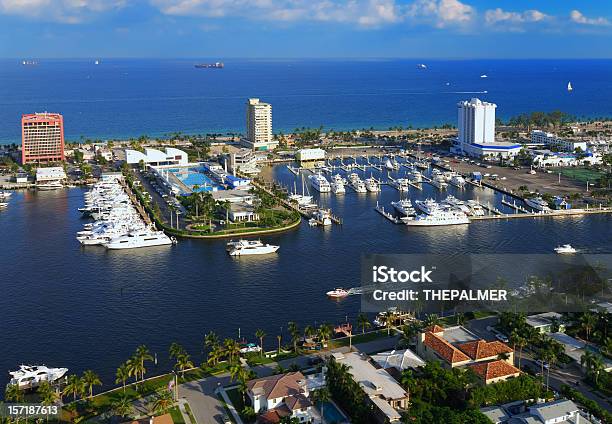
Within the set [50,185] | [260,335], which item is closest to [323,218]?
[260,335]

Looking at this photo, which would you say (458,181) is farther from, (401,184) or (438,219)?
(438,219)

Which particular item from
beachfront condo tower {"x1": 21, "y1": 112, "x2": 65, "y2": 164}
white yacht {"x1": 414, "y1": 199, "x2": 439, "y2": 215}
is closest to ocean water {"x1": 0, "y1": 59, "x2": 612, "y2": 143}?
beachfront condo tower {"x1": 21, "y1": 112, "x2": 65, "y2": 164}

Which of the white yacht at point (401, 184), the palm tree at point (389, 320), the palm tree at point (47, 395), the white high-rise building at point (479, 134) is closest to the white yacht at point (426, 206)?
the white yacht at point (401, 184)

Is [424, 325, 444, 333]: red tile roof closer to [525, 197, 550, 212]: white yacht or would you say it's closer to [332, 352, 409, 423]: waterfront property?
[332, 352, 409, 423]: waterfront property

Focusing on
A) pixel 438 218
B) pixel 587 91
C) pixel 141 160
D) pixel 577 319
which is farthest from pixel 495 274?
pixel 587 91

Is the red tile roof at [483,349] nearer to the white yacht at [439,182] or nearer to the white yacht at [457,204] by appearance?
the white yacht at [457,204]

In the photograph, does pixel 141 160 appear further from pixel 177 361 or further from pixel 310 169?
pixel 177 361
